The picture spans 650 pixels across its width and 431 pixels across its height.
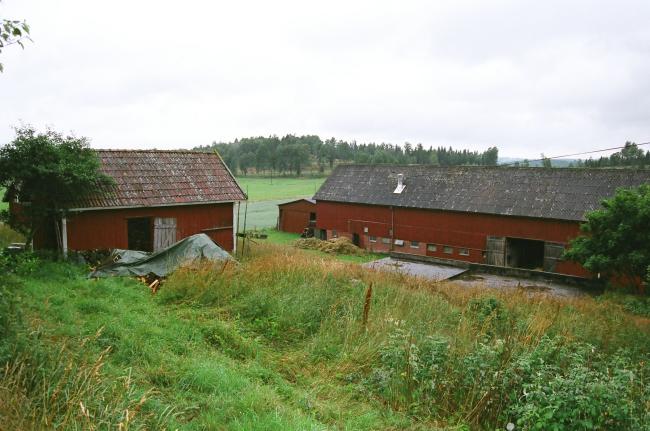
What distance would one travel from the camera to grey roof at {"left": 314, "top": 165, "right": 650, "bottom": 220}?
82.6 ft

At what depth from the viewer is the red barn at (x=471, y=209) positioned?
25062mm

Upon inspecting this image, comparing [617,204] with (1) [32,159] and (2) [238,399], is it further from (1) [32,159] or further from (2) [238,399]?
(1) [32,159]

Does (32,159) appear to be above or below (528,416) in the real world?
above

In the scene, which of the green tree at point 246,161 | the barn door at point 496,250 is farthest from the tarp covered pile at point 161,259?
the green tree at point 246,161

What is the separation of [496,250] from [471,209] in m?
2.81

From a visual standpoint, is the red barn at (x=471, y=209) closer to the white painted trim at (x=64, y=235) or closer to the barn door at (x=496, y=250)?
the barn door at (x=496, y=250)

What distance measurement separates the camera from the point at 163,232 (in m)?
18.9

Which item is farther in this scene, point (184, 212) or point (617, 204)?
point (184, 212)

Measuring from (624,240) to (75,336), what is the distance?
1864cm

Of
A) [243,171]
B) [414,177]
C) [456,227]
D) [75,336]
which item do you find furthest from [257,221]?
[243,171]

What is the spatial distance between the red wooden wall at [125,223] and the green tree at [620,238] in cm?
1508

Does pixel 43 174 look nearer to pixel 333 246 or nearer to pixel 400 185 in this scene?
pixel 333 246

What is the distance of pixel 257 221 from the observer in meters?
46.1

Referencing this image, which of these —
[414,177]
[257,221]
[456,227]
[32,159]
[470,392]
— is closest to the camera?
[470,392]
